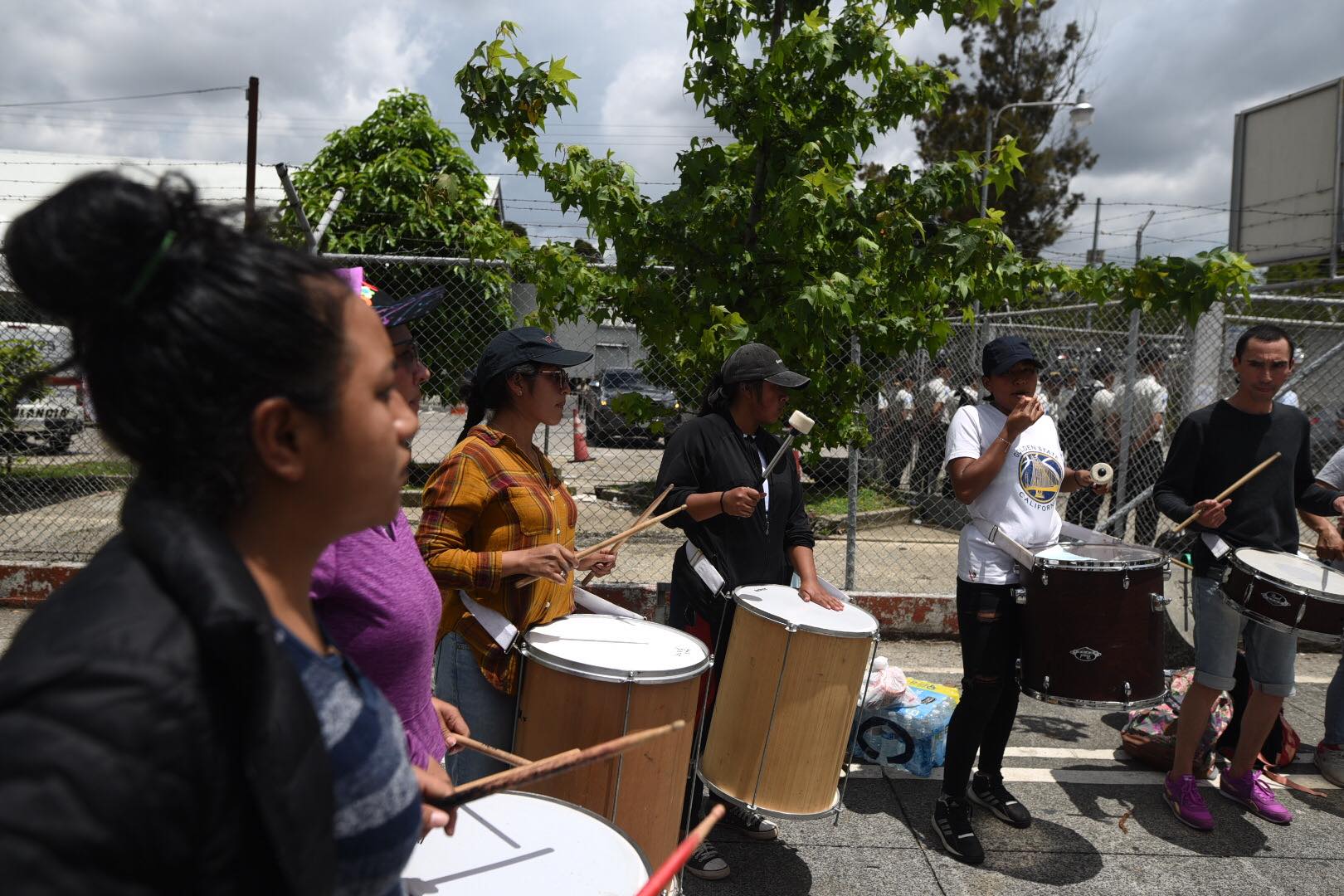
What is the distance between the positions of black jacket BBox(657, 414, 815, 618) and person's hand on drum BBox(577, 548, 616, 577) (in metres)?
0.35

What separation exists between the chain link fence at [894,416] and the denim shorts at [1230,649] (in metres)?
1.00

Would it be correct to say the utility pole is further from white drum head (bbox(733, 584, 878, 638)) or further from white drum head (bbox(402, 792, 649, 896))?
white drum head (bbox(402, 792, 649, 896))

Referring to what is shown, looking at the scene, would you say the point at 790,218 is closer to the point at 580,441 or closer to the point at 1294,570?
the point at 1294,570

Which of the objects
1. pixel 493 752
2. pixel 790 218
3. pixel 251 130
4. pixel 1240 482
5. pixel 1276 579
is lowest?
pixel 493 752

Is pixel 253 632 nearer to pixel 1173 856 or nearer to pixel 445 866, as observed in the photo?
pixel 445 866

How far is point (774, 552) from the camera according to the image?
359cm

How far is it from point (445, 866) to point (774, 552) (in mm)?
2083

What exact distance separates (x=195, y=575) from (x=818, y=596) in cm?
271

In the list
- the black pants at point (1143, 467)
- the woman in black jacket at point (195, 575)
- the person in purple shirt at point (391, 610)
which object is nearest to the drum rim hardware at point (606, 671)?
the person in purple shirt at point (391, 610)

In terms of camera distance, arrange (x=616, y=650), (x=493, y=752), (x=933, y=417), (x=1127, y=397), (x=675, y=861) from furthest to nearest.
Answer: (x=933, y=417)
(x=1127, y=397)
(x=616, y=650)
(x=493, y=752)
(x=675, y=861)

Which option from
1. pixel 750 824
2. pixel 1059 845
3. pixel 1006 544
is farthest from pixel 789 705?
pixel 1059 845

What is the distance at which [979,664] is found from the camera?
3605mm

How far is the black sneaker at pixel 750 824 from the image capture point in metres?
3.65

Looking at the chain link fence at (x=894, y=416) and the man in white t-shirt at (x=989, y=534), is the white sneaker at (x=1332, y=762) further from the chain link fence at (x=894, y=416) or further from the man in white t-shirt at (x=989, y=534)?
the man in white t-shirt at (x=989, y=534)
